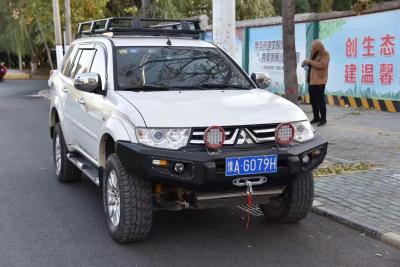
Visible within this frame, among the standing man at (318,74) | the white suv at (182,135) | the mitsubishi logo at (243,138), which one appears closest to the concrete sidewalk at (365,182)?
the standing man at (318,74)

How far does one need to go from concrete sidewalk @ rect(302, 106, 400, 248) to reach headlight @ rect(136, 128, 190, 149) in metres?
2.02

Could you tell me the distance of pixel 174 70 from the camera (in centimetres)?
556

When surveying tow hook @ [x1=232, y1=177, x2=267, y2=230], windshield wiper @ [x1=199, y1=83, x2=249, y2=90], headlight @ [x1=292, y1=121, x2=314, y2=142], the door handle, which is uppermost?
windshield wiper @ [x1=199, y1=83, x2=249, y2=90]

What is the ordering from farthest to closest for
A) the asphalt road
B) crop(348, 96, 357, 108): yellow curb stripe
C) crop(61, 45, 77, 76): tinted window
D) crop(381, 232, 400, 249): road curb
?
crop(348, 96, 357, 108): yellow curb stripe, crop(61, 45, 77, 76): tinted window, crop(381, 232, 400, 249): road curb, the asphalt road

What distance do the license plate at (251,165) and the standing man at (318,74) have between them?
6767mm

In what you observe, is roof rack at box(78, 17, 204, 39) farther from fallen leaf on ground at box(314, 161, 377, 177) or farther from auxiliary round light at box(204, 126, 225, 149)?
fallen leaf on ground at box(314, 161, 377, 177)

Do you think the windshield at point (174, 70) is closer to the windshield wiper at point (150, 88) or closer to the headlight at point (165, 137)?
the windshield wiper at point (150, 88)

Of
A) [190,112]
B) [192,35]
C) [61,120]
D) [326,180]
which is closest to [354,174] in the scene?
[326,180]

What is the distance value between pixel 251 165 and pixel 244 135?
286 millimetres

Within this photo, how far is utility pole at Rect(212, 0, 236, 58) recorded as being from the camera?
823 cm

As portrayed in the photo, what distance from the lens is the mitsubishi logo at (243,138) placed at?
177 inches

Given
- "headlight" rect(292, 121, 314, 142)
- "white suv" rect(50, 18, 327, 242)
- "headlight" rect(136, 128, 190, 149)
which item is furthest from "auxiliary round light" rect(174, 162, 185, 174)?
"headlight" rect(292, 121, 314, 142)

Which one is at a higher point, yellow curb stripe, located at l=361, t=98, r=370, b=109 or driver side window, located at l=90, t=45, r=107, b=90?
driver side window, located at l=90, t=45, r=107, b=90

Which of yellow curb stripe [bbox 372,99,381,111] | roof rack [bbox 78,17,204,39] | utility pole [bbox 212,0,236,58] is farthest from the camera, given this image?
yellow curb stripe [bbox 372,99,381,111]
